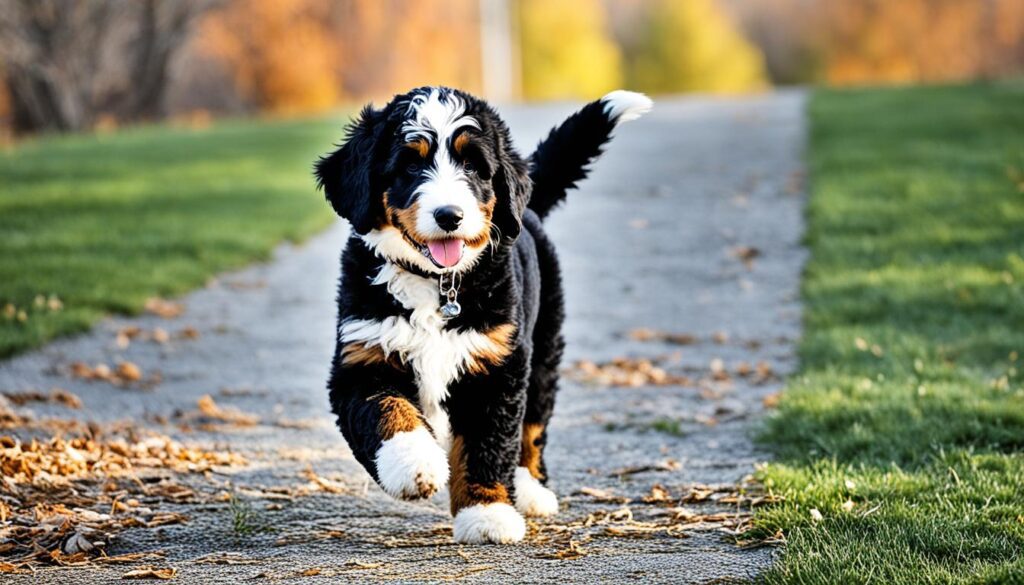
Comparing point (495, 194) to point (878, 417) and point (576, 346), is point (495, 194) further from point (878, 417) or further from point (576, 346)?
point (576, 346)

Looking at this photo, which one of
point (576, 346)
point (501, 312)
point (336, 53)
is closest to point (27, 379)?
point (576, 346)

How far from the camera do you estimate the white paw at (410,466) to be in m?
4.15

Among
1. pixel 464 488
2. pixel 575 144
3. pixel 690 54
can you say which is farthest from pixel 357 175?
pixel 690 54

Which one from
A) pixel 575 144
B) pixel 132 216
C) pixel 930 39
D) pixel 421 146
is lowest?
pixel 421 146

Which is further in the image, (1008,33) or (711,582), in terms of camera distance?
(1008,33)

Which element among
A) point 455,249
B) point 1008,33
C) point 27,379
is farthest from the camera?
point 1008,33

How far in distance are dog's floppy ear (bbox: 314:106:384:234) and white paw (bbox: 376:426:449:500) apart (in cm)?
80

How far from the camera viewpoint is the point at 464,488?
467 cm

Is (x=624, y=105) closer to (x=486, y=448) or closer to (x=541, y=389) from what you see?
(x=541, y=389)

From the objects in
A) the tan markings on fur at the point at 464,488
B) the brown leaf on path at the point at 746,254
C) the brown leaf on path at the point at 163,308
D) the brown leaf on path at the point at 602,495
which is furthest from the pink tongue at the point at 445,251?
the brown leaf on path at the point at 746,254

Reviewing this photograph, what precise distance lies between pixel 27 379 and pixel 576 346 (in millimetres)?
3532

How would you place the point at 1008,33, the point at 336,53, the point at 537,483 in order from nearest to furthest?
1. the point at 537,483
2. the point at 336,53
3. the point at 1008,33

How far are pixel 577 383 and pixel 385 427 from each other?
362 centimetres

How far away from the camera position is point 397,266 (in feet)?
15.0
